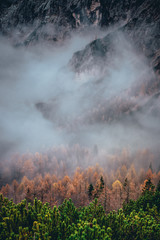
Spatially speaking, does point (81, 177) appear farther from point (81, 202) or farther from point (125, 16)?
point (125, 16)

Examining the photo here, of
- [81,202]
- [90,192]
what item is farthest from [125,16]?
[81,202]

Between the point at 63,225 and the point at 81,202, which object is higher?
the point at 81,202

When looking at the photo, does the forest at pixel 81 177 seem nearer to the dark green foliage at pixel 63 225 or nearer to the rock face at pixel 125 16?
the dark green foliage at pixel 63 225

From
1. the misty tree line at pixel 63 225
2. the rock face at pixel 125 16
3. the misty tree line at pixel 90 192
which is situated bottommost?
the misty tree line at pixel 63 225

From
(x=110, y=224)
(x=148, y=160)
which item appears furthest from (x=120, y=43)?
(x=110, y=224)

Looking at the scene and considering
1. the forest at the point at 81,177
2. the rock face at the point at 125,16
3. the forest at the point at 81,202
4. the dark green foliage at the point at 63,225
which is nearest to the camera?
the dark green foliage at the point at 63,225

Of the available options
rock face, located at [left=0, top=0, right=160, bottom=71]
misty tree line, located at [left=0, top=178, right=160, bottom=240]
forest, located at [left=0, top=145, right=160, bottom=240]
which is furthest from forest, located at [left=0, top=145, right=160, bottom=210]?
rock face, located at [left=0, top=0, right=160, bottom=71]

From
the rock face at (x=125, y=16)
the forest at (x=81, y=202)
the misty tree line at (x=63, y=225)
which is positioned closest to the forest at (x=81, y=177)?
the forest at (x=81, y=202)

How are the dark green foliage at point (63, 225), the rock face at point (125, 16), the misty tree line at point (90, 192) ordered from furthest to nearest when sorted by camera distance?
the rock face at point (125, 16)
the misty tree line at point (90, 192)
the dark green foliage at point (63, 225)

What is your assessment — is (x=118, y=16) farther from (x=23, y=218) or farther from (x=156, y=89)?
(x=23, y=218)

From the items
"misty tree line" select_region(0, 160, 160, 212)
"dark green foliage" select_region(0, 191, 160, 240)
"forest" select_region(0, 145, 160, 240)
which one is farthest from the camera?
"misty tree line" select_region(0, 160, 160, 212)

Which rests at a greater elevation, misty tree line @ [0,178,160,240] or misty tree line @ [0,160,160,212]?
misty tree line @ [0,160,160,212]

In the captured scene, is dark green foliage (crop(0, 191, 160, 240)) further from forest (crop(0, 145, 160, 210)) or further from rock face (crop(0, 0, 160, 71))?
rock face (crop(0, 0, 160, 71))

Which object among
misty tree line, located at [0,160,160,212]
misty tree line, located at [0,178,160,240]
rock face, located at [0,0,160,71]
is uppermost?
rock face, located at [0,0,160,71]
